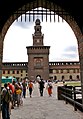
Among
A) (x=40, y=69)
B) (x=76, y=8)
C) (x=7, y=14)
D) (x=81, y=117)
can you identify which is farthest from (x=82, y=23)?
(x=40, y=69)

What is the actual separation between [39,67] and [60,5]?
5909cm

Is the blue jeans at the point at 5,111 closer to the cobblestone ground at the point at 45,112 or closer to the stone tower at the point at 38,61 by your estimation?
the cobblestone ground at the point at 45,112

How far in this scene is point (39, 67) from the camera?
66.9 m

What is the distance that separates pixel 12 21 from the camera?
8898 millimetres

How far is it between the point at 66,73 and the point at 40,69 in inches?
459

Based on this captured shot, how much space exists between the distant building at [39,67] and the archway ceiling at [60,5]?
5829 centimetres

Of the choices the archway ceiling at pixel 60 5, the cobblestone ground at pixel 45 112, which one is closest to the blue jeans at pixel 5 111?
the cobblestone ground at pixel 45 112

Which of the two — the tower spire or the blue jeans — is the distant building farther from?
the blue jeans

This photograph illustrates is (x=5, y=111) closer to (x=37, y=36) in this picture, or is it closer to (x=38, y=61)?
(x=38, y=61)

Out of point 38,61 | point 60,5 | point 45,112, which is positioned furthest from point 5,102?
point 38,61

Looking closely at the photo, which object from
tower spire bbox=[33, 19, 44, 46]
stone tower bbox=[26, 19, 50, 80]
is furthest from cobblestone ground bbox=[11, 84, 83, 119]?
tower spire bbox=[33, 19, 44, 46]

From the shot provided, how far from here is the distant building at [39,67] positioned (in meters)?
66.7

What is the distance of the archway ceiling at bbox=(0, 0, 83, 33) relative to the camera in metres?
7.39

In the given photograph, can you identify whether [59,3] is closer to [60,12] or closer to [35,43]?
[60,12]
